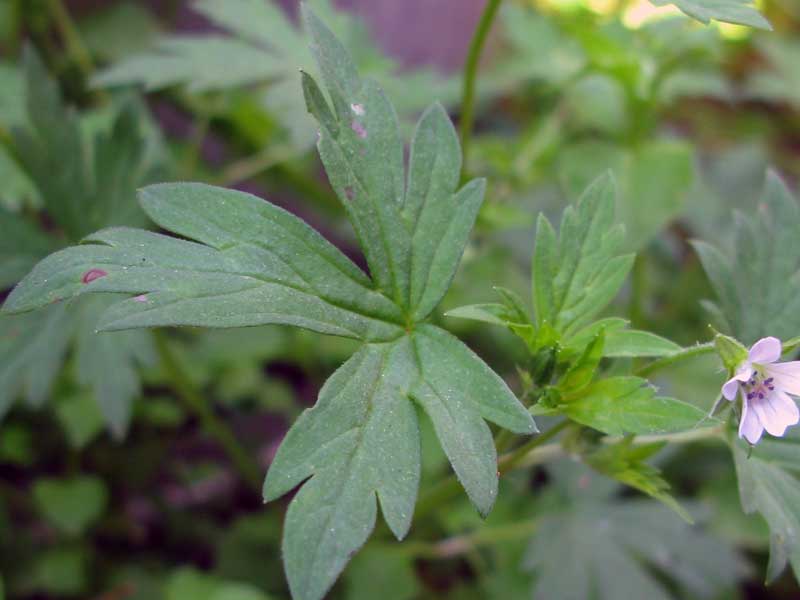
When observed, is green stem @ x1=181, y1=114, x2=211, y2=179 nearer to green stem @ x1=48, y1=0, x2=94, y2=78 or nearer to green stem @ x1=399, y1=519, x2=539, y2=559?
green stem @ x1=48, y1=0, x2=94, y2=78

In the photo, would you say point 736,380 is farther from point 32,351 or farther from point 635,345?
point 32,351

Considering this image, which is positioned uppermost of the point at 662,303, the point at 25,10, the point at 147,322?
the point at 147,322

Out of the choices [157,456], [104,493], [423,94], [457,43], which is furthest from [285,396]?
[457,43]

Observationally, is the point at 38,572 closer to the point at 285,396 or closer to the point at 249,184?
the point at 285,396

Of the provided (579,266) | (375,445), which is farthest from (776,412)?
(375,445)

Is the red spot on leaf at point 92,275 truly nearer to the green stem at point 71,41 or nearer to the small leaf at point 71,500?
the small leaf at point 71,500

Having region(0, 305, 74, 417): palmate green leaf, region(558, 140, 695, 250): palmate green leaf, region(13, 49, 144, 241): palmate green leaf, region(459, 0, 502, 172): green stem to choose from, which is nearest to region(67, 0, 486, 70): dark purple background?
region(558, 140, 695, 250): palmate green leaf

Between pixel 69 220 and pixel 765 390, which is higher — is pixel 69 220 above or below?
below
